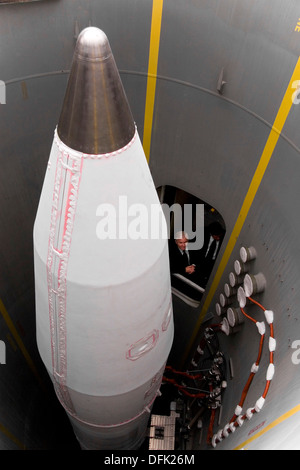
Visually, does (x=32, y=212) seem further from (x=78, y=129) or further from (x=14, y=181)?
(x=78, y=129)

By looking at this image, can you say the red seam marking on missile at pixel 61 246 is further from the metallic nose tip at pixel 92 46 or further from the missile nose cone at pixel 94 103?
the metallic nose tip at pixel 92 46

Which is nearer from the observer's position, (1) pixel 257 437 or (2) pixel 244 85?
(1) pixel 257 437

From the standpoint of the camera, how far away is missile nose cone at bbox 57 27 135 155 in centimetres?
281

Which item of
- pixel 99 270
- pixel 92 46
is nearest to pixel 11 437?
pixel 99 270

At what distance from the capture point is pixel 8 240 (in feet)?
20.1

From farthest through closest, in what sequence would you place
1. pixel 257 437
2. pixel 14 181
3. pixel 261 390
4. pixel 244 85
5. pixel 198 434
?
pixel 198 434 → pixel 14 181 → pixel 244 85 → pixel 261 390 → pixel 257 437

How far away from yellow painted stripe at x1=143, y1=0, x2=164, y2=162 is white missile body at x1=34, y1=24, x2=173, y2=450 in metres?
3.02

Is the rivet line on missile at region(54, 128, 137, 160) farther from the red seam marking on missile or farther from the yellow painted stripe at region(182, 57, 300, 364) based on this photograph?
the yellow painted stripe at region(182, 57, 300, 364)

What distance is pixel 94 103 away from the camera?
2896mm

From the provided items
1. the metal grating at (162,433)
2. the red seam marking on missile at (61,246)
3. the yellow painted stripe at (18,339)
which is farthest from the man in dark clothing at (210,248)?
the red seam marking on missile at (61,246)

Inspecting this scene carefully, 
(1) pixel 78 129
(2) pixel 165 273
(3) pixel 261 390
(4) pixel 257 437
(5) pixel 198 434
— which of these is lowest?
(5) pixel 198 434

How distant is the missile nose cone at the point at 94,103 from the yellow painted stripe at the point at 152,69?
305 cm
